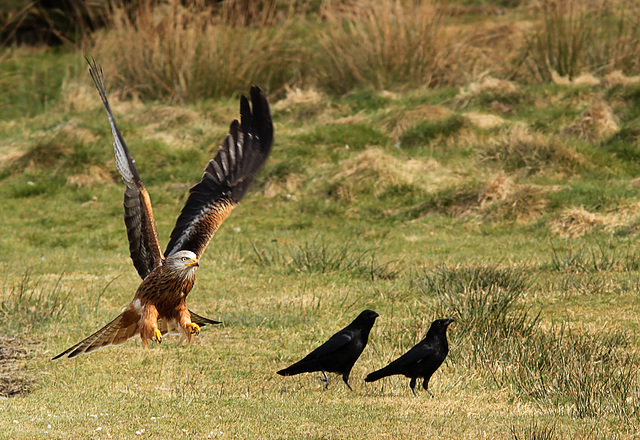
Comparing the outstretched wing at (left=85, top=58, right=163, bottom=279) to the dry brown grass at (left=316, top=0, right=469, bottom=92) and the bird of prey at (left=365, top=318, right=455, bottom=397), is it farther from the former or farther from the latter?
the dry brown grass at (left=316, top=0, right=469, bottom=92)

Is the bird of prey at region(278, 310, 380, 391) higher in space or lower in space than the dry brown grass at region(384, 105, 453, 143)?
higher

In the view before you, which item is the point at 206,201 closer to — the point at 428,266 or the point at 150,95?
the point at 428,266

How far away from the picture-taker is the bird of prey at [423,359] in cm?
550

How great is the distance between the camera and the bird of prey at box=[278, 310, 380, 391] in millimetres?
5629

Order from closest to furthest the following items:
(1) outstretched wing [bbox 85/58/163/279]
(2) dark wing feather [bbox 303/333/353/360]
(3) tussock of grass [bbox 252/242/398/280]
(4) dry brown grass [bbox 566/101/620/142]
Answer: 1. (1) outstretched wing [bbox 85/58/163/279]
2. (2) dark wing feather [bbox 303/333/353/360]
3. (3) tussock of grass [bbox 252/242/398/280]
4. (4) dry brown grass [bbox 566/101/620/142]

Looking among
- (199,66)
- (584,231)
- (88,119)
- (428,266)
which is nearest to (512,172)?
(584,231)

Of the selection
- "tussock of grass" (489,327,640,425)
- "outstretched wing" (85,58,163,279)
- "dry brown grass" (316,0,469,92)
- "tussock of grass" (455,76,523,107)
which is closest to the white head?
"outstretched wing" (85,58,163,279)

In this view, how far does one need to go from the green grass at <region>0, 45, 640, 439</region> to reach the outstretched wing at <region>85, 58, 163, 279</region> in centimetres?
96

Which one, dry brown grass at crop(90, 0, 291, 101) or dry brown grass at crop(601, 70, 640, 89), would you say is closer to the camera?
dry brown grass at crop(601, 70, 640, 89)

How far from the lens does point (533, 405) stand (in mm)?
5570

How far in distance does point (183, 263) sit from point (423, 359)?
5.35ft

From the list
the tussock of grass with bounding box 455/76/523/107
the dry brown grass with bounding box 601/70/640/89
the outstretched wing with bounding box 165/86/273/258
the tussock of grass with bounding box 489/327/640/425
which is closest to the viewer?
the tussock of grass with bounding box 489/327/640/425

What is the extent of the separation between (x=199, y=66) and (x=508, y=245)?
26.8ft

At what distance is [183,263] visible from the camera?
17.6 feet
